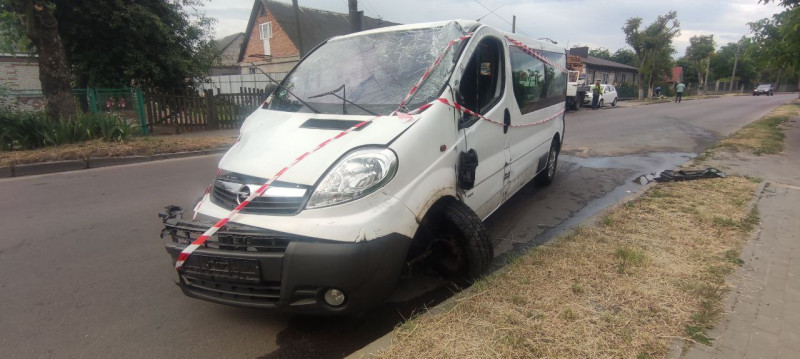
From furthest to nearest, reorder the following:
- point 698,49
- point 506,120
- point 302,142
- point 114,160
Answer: point 698,49
point 114,160
point 506,120
point 302,142

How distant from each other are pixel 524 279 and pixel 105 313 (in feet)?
9.92

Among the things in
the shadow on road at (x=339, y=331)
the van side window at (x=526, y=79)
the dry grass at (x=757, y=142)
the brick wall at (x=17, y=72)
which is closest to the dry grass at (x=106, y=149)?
the shadow on road at (x=339, y=331)

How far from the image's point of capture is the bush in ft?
29.5

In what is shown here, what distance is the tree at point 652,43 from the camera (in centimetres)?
4078

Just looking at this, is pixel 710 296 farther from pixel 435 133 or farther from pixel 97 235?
pixel 97 235

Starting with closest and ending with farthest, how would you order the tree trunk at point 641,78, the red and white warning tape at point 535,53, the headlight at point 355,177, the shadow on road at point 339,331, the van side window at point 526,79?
the headlight at point 355,177
the shadow on road at point 339,331
the van side window at point 526,79
the red and white warning tape at point 535,53
the tree trunk at point 641,78

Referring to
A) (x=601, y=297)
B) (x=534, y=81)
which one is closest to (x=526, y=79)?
(x=534, y=81)

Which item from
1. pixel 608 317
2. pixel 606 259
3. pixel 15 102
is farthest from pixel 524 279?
pixel 15 102

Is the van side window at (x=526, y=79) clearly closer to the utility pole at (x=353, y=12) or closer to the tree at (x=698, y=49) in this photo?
the utility pole at (x=353, y=12)

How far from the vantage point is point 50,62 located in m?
9.98

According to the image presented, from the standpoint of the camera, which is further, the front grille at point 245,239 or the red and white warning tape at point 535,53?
the red and white warning tape at point 535,53

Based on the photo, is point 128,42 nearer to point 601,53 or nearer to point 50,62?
point 50,62

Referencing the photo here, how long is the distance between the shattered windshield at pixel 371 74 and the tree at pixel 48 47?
8878mm

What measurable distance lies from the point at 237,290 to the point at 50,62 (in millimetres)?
10854
